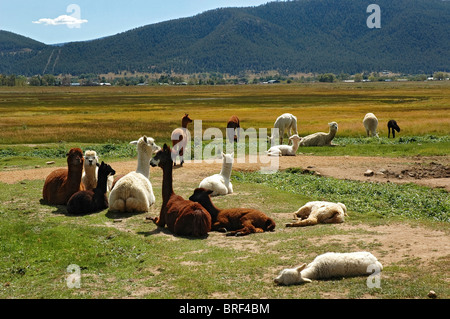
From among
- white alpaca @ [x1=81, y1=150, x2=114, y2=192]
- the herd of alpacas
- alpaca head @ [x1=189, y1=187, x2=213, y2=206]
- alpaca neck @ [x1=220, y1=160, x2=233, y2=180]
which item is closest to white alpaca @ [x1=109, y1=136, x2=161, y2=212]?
the herd of alpacas

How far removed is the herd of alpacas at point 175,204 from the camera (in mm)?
8203

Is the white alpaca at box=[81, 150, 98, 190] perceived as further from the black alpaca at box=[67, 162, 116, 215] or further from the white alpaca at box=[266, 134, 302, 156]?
the white alpaca at box=[266, 134, 302, 156]

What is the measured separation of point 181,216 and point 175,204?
0.57m

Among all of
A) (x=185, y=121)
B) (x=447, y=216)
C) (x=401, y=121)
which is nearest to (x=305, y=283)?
(x=447, y=216)

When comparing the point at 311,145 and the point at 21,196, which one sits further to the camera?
the point at 311,145

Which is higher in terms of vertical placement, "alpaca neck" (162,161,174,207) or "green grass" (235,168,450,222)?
"alpaca neck" (162,161,174,207)

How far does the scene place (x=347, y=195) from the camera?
15.4m

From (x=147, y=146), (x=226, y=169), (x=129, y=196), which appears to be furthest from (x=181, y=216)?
(x=226, y=169)

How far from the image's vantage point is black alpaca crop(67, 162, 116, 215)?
13227 mm

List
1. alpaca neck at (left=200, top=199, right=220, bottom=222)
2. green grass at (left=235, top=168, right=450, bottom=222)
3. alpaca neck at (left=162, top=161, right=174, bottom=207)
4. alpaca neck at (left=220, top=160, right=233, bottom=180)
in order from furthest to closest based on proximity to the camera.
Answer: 1. alpaca neck at (left=220, top=160, right=233, bottom=180)
2. green grass at (left=235, top=168, right=450, bottom=222)
3. alpaca neck at (left=162, top=161, right=174, bottom=207)
4. alpaca neck at (left=200, top=199, right=220, bottom=222)

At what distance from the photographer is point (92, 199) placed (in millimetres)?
13453
